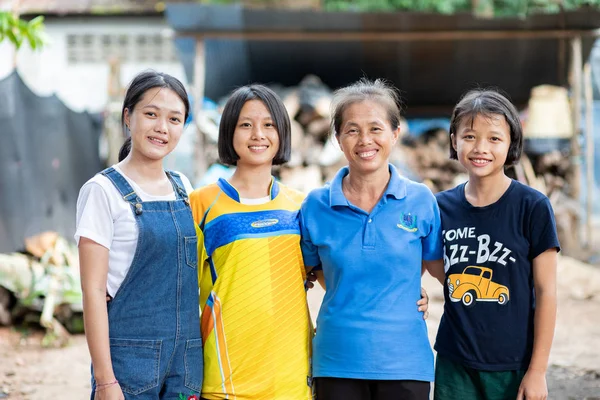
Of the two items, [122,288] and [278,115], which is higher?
[278,115]

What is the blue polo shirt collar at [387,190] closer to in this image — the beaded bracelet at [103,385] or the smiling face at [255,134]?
the smiling face at [255,134]

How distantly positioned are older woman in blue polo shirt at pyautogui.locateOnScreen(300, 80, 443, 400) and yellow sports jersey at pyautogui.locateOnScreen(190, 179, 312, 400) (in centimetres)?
9

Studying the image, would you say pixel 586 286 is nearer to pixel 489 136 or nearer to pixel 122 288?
pixel 489 136

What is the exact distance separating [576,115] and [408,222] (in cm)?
739

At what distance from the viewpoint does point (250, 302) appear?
7.20ft

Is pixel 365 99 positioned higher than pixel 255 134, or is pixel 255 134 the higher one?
pixel 365 99

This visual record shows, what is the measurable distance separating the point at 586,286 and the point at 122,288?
6.29 metres

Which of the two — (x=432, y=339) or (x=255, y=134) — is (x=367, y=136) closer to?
(x=255, y=134)

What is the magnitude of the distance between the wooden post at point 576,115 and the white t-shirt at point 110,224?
796 cm

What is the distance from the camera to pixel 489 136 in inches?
90.7

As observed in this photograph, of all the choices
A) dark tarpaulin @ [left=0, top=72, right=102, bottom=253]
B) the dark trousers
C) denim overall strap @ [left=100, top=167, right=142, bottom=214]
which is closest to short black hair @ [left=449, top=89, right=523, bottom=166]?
the dark trousers

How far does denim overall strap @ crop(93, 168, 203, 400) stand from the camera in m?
2.00

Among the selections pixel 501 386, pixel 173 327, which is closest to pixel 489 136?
pixel 501 386

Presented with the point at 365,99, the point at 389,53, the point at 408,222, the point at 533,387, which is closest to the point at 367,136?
the point at 365,99
